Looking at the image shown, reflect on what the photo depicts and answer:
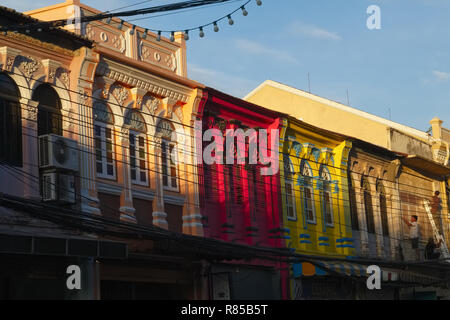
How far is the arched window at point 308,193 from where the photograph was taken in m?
24.5

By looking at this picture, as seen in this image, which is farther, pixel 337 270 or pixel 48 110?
pixel 337 270

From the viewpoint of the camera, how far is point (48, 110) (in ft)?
55.0

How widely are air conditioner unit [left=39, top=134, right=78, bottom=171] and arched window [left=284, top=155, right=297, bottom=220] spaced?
871 centimetres

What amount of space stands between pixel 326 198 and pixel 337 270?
2.62 metres

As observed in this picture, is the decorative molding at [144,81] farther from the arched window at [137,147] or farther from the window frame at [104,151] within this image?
the window frame at [104,151]

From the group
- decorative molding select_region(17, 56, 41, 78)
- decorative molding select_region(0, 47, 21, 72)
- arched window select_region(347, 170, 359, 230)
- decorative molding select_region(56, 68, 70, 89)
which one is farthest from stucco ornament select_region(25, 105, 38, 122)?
arched window select_region(347, 170, 359, 230)

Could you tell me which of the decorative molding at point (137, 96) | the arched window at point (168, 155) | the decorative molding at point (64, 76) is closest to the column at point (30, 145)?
the decorative molding at point (64, 76)

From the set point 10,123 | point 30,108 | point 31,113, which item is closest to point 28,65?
point 30,108

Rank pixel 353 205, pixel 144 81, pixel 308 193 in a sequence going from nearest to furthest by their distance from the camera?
pixel 144 81
pixel 308 193
pixel 353 205

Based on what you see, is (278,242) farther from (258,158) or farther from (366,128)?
(366,128)

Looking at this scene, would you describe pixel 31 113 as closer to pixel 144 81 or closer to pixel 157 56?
pixel 144 81

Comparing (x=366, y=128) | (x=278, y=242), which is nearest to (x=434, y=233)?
(x=366, y=128)

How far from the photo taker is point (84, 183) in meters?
17.0

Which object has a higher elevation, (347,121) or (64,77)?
(347,121)
